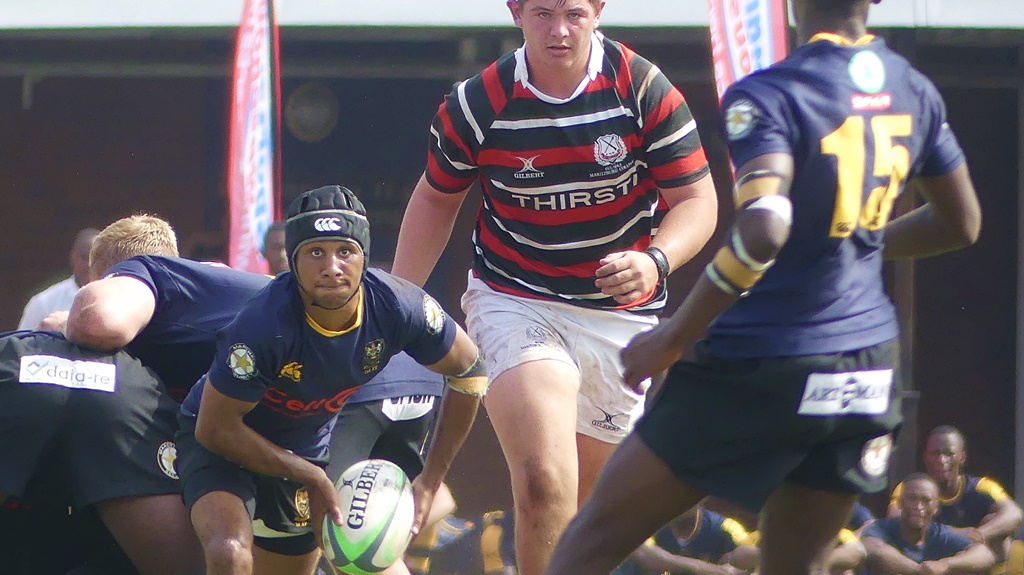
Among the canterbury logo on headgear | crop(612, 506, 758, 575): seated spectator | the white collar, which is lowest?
crop(612, 506, 758, 575): seated spectator

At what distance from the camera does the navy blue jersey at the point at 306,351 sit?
434 cm

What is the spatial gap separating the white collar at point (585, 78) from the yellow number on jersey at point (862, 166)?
1.55 m

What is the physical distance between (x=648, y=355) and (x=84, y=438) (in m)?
2.25

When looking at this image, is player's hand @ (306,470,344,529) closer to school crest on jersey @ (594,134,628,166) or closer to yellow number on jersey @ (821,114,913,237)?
school crest on jersey @ (594,134,628,166)

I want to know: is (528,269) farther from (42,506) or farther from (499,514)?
(499,514)

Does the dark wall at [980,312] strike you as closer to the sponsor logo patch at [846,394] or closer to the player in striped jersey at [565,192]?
the player in striped jersey at [565,192]

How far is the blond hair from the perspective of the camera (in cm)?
543

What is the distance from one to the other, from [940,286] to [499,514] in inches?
178

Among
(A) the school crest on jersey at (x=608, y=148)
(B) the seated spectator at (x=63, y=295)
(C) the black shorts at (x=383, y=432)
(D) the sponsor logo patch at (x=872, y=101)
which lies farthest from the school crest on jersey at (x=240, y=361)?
(B) the seated spectator at (x=63, y=295)

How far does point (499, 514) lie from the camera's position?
972 centimetres

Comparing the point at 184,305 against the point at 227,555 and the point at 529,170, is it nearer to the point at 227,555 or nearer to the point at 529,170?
the point at 227,555

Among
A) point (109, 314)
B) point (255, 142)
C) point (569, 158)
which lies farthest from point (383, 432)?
point (255, 142)

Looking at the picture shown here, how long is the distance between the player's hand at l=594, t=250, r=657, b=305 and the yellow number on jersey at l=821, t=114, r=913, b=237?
1.04 metres

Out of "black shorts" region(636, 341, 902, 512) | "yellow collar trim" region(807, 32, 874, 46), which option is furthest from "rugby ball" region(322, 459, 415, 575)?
"yellow collar trim" region(807, 32, 874, 46)
